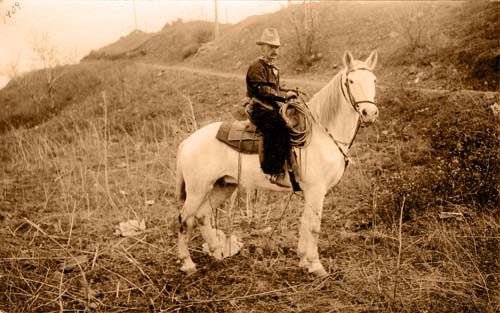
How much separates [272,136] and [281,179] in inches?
22.4

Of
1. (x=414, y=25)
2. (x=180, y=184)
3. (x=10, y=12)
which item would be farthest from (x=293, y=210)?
(x=414, y=25)

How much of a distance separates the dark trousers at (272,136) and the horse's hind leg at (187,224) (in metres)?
1.01

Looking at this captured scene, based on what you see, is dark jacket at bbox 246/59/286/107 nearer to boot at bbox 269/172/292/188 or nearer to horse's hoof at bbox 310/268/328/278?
boot at bbox 269/172/292/188

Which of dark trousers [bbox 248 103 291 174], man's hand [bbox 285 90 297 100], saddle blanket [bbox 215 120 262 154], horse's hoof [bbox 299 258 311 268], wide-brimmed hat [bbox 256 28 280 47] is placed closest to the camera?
wide-brimmed hat [bbox 256 28 280 47]

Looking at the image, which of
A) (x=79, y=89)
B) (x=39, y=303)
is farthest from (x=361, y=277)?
(x=79, y=89)

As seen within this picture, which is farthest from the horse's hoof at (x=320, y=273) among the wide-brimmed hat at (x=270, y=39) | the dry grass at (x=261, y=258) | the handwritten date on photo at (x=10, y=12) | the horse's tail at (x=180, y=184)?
the handwritten date on photo at (x=10, y=12)

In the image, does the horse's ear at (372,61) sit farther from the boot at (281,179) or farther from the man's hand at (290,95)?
the boot at (281,179)

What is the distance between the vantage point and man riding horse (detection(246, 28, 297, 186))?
14.2 ft

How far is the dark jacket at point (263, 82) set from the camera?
14.1 ft

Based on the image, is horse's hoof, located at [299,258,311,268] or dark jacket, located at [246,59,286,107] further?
horse's hoof, located at [299,258,311,268]

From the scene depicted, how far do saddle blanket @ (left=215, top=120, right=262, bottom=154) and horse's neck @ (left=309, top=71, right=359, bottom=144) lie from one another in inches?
30.1

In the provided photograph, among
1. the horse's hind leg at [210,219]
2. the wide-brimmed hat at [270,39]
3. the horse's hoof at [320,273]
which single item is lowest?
the horse's hoof at [320,273]

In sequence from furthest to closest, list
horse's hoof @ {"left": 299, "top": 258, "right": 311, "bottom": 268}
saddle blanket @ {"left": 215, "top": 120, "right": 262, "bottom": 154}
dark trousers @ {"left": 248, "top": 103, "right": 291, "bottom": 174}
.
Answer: horse's hoof @ {"left": 299, "top": 258, "right": 311, "bottom": 268}
saddle blanket @ {"left": 215, "top": 120, "right": 262, "bottom": 154}
dark trousers @ {"left": 248, "top": 103, "right": 291, "bottom": 174}

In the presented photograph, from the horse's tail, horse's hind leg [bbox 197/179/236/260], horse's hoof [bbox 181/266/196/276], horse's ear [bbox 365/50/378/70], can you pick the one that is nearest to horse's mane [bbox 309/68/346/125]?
horse's ear [bbox 365/50/378/70]
